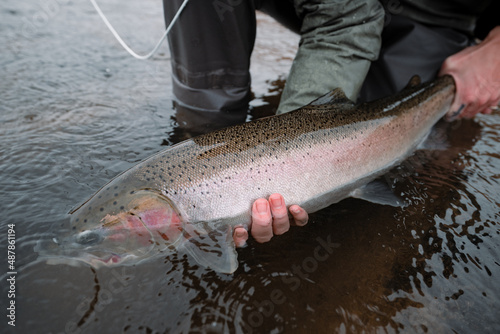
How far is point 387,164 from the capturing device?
2277 mm

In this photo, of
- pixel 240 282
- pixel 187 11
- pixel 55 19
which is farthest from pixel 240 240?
pixel 55 19

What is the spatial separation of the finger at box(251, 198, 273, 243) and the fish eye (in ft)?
2.34

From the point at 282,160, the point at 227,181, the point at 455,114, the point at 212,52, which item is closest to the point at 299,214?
the point at 282,160

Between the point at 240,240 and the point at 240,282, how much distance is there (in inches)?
8.3

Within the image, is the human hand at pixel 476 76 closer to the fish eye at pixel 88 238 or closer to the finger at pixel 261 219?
the finger at pixel 261 219

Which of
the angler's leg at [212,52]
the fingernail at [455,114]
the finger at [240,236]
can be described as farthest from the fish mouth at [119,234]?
the fingernail at [455,114]

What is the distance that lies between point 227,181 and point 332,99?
0.83m

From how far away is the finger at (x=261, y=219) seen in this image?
1731 millimetres

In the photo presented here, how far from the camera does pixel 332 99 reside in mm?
2129

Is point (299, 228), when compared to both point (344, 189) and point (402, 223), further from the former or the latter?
point (402, 223)

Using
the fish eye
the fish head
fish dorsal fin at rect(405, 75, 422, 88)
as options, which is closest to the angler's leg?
fish dorsal fin at rect(405, 75, 422, 88)

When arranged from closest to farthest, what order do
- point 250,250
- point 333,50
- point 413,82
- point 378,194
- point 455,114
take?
point 250,250 < point 378,194 < point 333,50 < point 413,82 < point 455,114

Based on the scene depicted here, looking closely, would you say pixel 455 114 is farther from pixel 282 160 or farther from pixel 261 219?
pixel 261 219

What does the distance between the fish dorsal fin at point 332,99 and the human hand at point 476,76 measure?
1.13 metres
